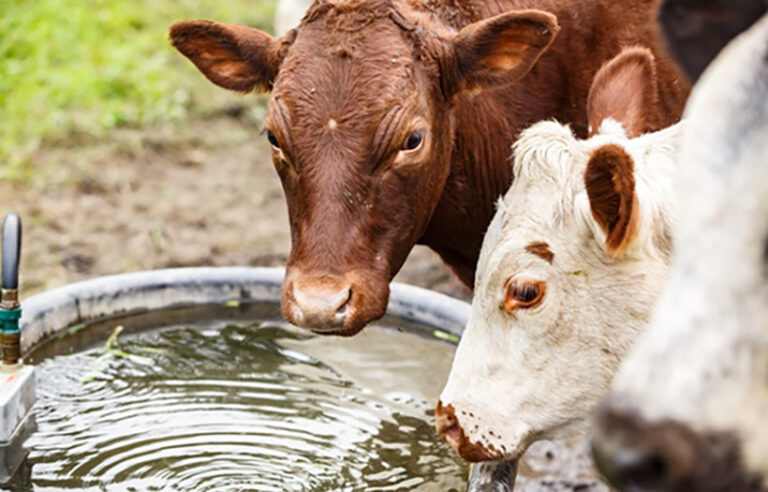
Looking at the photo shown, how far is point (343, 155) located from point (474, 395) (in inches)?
35.7

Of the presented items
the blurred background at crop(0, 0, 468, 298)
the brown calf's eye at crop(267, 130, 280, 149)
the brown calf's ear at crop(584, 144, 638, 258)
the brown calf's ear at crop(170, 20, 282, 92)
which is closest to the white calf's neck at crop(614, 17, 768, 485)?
the brown calf's ear at crop(584, 144, 638, 258)

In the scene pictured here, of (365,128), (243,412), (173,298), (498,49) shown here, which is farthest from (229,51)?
(243,412)

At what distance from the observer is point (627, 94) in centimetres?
385

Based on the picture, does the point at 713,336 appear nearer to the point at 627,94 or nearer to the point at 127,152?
the point at 627,94

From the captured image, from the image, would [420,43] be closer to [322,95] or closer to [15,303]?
[322,95]

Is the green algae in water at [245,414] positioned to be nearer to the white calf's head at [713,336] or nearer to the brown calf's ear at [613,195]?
the brown calf's ear at [613,195]

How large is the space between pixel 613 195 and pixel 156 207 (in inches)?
189

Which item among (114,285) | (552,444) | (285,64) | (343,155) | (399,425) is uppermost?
(285,64)

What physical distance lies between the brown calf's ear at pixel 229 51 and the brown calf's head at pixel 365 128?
146mm

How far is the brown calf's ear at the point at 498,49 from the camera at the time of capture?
13.1 feet

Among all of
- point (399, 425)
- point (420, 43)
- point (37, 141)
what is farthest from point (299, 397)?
point (37, 141)

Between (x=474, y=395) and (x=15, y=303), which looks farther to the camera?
(x=15, y=303)

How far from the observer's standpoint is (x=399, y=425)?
4.43 meters

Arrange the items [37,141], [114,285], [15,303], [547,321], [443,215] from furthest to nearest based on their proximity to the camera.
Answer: [37,141]
[114,285]
[443,215]
[15,303]
[547,321]
